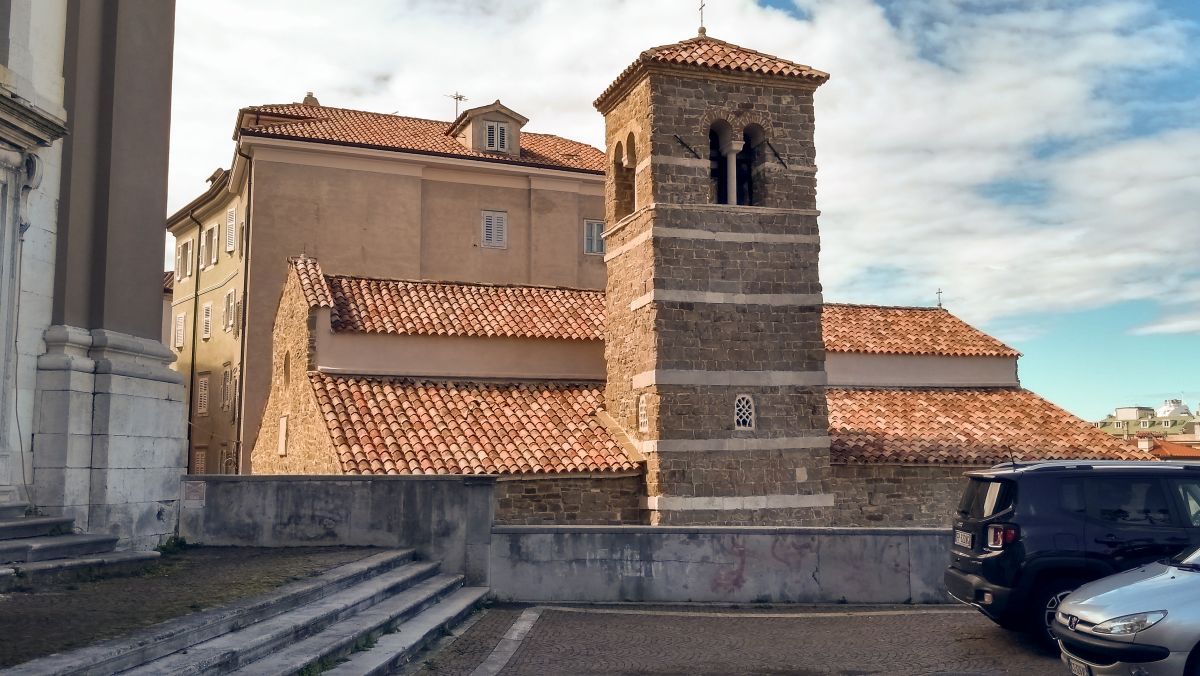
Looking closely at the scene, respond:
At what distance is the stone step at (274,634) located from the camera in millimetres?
6793

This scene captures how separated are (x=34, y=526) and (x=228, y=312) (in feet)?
81.0

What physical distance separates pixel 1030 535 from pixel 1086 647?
7.25 ft

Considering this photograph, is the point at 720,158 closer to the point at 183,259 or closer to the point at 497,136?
the point at 497,136

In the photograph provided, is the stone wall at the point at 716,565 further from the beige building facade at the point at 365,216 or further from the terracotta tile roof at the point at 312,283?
the beige building facade at the point at 365,216

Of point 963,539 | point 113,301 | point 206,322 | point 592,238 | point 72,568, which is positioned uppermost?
point 592,238

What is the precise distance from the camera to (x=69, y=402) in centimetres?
1077

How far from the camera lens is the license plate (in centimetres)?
1062

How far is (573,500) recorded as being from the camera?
19422 millimetres

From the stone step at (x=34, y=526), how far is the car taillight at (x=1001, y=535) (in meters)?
9.58

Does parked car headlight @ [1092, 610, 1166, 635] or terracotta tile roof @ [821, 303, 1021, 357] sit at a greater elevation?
terracotta tile roof @ [821, 303, 1021, 357]

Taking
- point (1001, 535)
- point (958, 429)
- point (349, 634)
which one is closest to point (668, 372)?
point (958, 429)

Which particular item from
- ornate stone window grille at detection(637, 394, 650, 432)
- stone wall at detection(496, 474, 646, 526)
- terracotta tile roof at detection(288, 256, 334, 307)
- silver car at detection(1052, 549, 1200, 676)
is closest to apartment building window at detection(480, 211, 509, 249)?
terracotta tile roof at detection(288, 256, 334, 307)

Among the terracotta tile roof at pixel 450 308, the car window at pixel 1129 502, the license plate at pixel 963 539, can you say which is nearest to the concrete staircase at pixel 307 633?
the license plate at pixel 963 539

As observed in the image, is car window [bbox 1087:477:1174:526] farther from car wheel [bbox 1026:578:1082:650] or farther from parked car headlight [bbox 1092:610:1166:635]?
parked car headlight [bbox 1092:610:1166:635]
